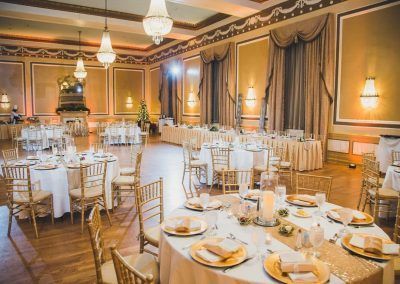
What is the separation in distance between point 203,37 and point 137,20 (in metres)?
2.62

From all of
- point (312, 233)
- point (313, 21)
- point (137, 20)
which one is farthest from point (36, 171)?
point (137, 20)

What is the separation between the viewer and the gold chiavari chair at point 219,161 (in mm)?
5472

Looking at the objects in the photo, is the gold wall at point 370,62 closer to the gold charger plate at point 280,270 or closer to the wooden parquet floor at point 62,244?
the wooden parquet floor at point 62,244

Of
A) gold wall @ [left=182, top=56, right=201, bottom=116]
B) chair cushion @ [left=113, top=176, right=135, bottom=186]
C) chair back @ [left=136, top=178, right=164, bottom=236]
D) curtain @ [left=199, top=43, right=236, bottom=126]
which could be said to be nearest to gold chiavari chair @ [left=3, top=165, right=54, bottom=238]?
chair cushion @ [left=113, top=176, right=135, bottom=186]

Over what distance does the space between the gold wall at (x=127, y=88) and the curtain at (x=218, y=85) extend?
19.9 feet

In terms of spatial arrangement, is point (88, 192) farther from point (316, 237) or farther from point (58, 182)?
point (316, 237)

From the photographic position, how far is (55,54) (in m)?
15.2

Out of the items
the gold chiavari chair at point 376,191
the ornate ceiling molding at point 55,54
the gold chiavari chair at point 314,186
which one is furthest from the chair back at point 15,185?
the ornate ceiling molding at point 55,54

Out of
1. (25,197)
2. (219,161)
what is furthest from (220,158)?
(25,197)

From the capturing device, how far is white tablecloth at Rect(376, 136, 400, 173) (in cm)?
623

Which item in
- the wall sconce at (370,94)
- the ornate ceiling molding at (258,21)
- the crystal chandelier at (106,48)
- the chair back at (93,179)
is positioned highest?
the ornate ceiling molding at (258,21)

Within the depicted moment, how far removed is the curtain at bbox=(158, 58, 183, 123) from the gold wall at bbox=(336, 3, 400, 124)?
7901 millimetres

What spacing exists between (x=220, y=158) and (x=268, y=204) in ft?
12.2

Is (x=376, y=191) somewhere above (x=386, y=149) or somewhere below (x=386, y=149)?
below
